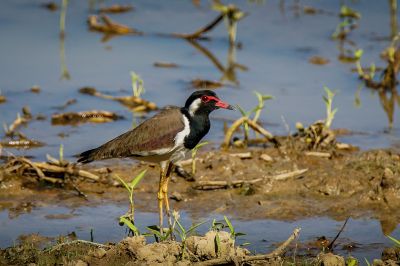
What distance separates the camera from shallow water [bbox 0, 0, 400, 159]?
36.4ft

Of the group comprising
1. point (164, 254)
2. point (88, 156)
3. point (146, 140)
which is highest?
point (146, 140)

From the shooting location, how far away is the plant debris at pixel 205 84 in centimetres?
1217

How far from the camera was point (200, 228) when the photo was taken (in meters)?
8.17

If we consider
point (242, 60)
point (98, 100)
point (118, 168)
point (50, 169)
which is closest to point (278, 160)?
point (118, 168)

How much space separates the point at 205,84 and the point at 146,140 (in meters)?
4.16

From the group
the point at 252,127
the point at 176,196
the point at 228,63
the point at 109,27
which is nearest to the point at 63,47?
the point at 109,27

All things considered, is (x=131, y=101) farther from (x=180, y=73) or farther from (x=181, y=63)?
(x=181, y=63)

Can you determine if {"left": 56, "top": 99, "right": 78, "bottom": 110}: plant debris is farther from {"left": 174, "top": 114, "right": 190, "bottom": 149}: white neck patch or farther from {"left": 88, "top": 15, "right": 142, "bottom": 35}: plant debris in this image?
{"left": 174, "top": 114, "right": 190, "bottom": 149}: white neck patch

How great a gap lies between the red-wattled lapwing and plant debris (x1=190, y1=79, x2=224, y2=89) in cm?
383

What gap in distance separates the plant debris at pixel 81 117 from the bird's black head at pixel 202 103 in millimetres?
2859

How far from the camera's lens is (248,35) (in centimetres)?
1480

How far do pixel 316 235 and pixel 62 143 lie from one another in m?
3.30

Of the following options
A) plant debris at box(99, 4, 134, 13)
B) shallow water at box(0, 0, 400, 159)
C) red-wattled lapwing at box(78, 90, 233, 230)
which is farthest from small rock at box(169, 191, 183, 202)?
plant debris at box(99, 4, 134, 13)

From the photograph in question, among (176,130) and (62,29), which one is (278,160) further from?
(62,29)
